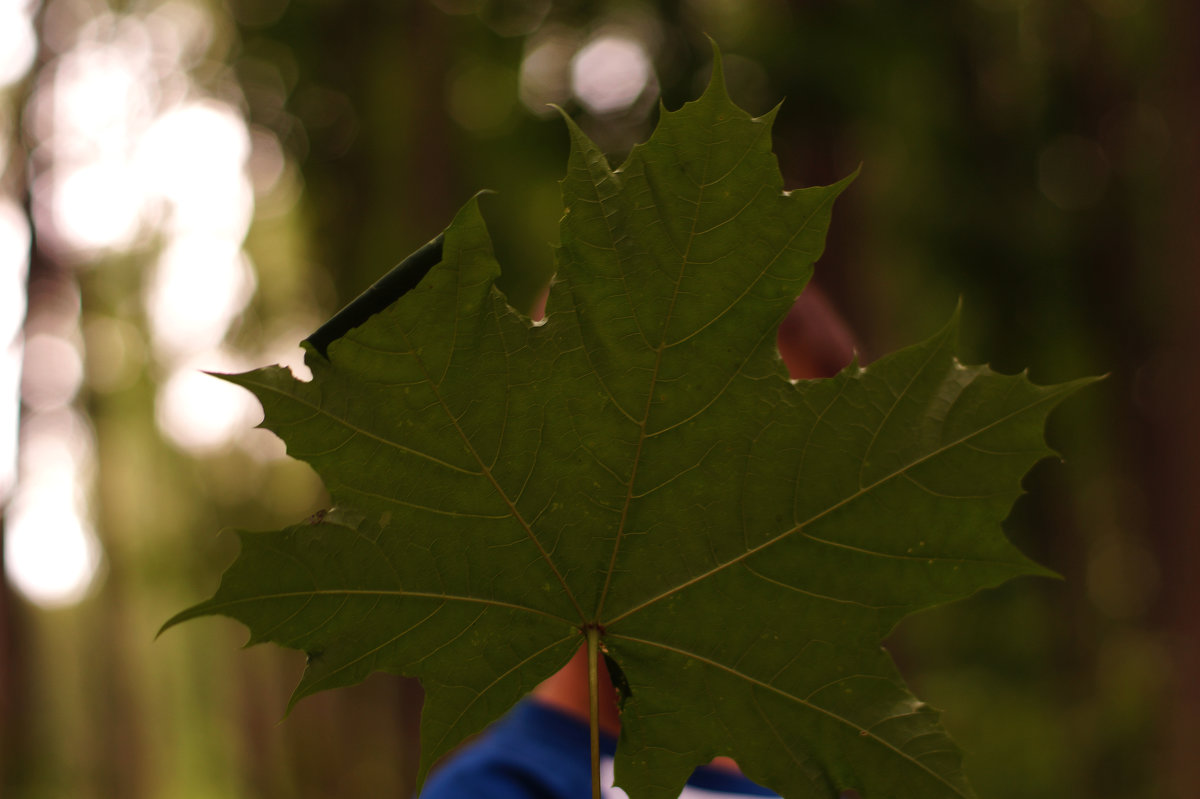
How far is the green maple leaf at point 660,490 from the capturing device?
2.72 feet

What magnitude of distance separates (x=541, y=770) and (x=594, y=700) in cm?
116

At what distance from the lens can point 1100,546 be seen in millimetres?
13492

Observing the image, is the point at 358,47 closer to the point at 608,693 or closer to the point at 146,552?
the point at 608,693

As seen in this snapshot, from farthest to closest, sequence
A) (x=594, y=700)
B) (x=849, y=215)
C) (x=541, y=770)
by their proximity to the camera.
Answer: (x=849, y=215), (x=541, y=770), (x=594, y=700)

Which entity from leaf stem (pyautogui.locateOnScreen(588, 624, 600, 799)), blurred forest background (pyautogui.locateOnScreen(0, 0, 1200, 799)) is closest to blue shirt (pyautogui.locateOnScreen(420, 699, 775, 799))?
leaf stem (pyautogui.locateOnScreen(588, 624, 600, 799))

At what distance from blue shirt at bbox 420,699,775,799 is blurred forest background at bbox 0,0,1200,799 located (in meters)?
3.98

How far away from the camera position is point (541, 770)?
1914 mm

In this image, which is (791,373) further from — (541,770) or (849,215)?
(849,215)

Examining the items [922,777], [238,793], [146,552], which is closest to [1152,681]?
[922,777]

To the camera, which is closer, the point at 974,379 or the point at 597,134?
the point at 974,379

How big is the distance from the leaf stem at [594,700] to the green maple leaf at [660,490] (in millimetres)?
12

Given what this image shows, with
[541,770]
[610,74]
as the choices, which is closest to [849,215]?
[610,74]

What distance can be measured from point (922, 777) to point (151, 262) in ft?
48.3

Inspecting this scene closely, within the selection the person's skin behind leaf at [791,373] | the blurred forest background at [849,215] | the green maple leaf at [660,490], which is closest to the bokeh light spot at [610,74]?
the blurred forest background at [849,215]
